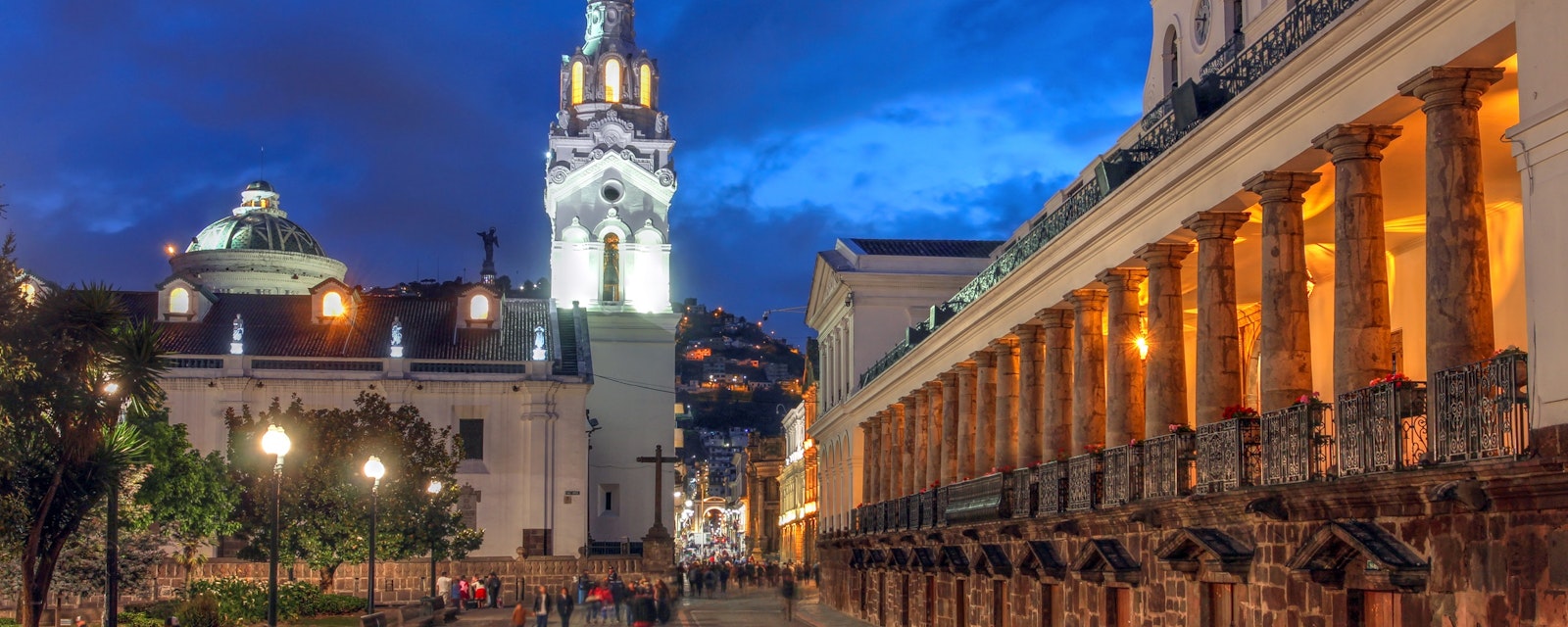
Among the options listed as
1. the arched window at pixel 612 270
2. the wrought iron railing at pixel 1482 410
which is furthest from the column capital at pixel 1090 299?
the arched window at pixel 612 270

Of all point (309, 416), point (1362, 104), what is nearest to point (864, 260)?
point (309, 416)

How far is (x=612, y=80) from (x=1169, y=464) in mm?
69878

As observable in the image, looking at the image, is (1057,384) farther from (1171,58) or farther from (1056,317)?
(1171,58)

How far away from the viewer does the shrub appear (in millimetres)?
31000

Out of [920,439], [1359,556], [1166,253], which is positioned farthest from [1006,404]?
[1359,556]

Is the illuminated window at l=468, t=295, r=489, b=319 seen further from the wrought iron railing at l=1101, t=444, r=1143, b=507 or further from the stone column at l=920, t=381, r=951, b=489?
the wrought iron railing at l=1101, t=444, r=1143, b=507

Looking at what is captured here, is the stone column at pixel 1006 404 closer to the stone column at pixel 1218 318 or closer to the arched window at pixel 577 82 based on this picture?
the stone column at pixel 1218 318

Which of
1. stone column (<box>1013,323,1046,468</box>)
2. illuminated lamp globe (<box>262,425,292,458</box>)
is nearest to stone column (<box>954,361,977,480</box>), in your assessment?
stone column (<box>1013,323,1046,468</box>)

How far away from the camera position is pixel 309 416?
53438mm

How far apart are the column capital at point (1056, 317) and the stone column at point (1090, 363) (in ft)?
5.34

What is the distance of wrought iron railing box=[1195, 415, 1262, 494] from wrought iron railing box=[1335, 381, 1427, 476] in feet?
8.38

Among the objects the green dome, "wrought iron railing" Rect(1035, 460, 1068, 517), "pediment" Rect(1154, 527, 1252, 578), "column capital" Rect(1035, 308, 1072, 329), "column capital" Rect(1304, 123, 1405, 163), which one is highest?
the green dome

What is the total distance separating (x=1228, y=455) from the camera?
58.4ft

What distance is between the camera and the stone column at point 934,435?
1528 inches
